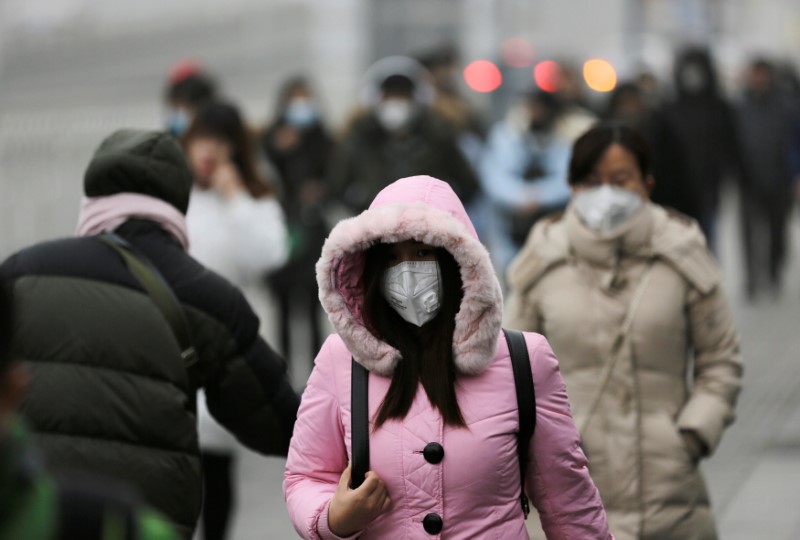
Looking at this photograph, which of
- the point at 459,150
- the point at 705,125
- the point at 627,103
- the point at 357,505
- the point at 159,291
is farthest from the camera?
the point at 705,125

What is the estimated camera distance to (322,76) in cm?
2467

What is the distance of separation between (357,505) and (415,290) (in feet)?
1.58

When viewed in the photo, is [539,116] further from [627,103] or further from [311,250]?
[311,250]

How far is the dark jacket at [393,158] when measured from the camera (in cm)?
1054

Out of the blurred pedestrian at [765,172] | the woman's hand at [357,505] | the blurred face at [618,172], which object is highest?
the blurred face at [618,172]

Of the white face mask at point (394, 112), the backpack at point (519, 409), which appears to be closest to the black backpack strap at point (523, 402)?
the backpack at point (519, 409)

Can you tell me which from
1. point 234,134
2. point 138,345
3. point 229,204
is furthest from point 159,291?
point 234,134

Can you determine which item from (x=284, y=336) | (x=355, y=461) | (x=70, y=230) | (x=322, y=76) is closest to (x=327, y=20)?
(x=322, y=76)

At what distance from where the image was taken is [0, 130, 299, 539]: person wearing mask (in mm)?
4148

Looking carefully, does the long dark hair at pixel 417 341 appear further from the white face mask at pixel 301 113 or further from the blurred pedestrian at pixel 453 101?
the blurred pedestrian at pixel 453 101

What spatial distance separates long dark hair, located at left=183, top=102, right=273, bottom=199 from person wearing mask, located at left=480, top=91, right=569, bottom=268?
3.66 m

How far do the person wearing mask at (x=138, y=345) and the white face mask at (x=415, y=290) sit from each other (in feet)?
2.64

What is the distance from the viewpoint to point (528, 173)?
36.6ft

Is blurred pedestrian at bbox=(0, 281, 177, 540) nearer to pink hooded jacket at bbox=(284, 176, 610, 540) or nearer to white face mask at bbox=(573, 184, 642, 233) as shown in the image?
pink hooded jacket at bbox=(284, 176, 610, 540)
